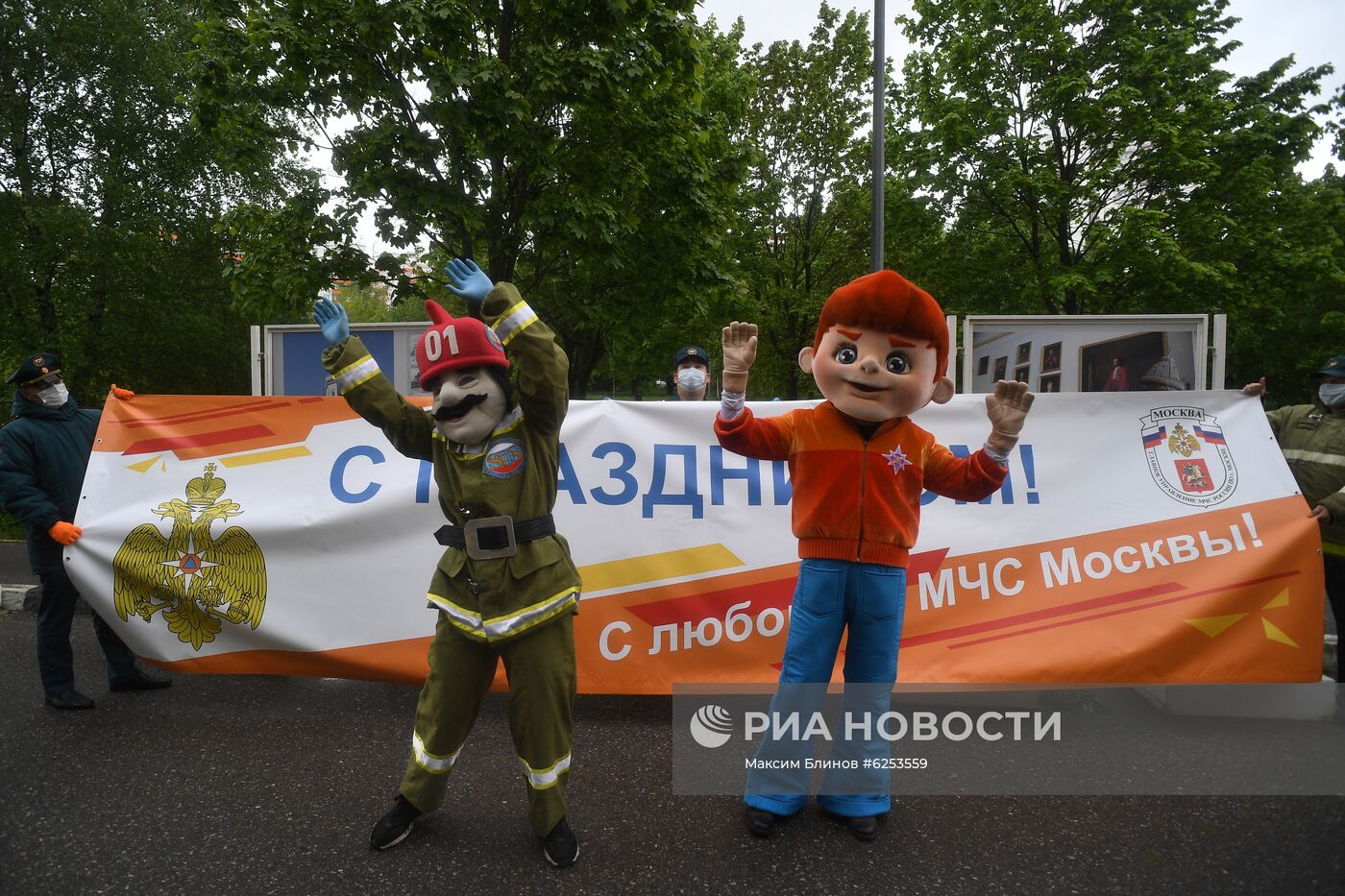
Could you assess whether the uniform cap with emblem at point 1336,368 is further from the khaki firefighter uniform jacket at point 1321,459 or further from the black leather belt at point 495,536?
the black leather belt at point 495,536

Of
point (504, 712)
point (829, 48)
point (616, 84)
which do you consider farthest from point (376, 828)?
point (829, 48)

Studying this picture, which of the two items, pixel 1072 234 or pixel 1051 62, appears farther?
pixel 1072 234

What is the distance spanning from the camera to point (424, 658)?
3859 mm

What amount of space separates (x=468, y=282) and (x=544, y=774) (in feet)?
5.24

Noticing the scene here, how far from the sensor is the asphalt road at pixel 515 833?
2492mm

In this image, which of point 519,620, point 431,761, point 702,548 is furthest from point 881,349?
point 431,761

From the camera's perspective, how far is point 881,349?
8.69 feet

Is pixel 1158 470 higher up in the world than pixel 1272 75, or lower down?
A: lower down

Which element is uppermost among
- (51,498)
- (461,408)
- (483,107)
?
(483,107)

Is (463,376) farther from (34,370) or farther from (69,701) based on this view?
(69,701)

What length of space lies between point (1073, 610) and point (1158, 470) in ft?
2.76

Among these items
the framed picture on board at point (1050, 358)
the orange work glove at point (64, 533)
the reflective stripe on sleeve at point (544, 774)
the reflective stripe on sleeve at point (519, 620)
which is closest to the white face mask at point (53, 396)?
the orange work glove at point (64, 533)

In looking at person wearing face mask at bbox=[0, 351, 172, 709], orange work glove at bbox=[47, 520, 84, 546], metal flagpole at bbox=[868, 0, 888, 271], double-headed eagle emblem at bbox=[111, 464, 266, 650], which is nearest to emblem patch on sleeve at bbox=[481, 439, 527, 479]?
double-headed eagle emblem at bbox=[111, 464, 266, 650]

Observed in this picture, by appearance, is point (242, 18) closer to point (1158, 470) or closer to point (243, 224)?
point (243, 224)
